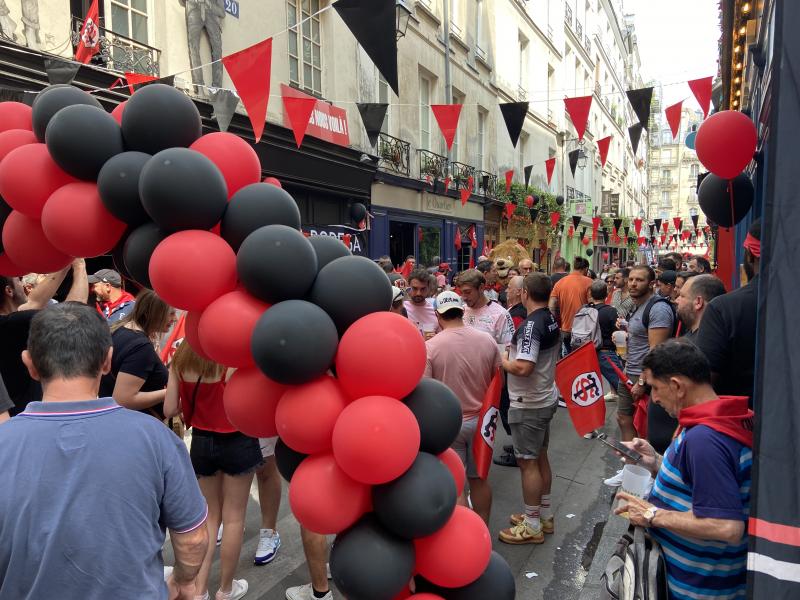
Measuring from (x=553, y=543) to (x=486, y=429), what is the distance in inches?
43.3

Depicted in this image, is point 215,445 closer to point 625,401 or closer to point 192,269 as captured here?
point 192,269

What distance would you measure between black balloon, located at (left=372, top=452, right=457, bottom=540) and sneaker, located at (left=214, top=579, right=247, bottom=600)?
6.16 ft

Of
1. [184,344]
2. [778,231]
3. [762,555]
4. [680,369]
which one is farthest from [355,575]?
[184,344]

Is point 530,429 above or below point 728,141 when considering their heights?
below

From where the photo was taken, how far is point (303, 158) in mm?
10945

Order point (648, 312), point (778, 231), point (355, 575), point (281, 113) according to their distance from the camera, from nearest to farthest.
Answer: point (778, 231), point (355, 575), point (648, 312), point (281, 113)

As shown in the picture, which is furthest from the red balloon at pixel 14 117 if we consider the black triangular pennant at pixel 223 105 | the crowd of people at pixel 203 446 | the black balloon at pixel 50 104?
the black triangular pennant at pixel 223 105

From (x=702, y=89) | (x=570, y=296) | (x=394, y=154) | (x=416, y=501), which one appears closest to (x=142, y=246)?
(x=416, y=501)

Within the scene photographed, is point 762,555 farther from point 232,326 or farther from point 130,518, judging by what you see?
point 130,518

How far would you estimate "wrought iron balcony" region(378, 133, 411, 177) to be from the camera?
13.5 meters

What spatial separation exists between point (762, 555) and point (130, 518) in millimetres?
1858

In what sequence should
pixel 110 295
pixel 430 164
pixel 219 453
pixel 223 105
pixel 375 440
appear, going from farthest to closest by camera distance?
pixel 430 164 < pixel 223 105 < pixel 110 295 < pixel 219 453 < pixel 375 440

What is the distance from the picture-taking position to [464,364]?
3.44 meters

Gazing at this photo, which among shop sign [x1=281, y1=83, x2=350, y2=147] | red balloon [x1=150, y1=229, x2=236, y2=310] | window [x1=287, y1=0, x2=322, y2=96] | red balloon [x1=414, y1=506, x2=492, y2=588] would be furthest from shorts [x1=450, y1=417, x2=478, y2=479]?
window [x1=287, y1=0, x2=322, y2=96]
